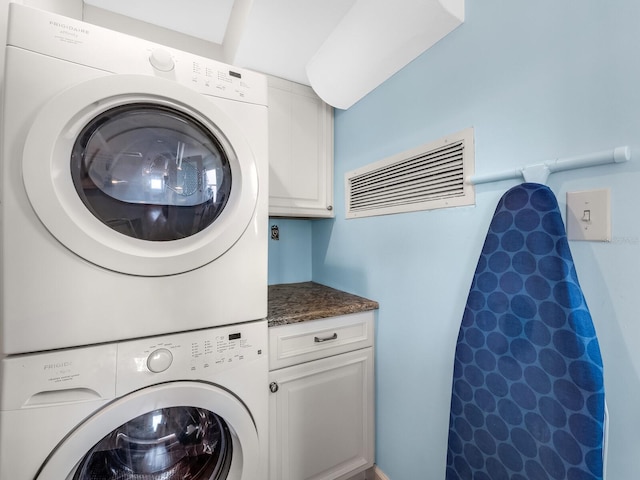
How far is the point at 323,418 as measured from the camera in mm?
1176

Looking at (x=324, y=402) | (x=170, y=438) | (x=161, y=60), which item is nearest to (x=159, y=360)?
(x=170, y=438)

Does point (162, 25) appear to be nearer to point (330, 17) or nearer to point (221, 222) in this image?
point (330, 17)

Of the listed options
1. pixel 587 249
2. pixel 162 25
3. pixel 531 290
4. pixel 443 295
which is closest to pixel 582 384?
pixel 531 290

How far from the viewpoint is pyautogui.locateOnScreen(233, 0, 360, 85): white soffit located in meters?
1.05

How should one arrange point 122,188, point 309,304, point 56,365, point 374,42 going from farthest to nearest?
point 309,304
point 374,42
point 122,188
point 56,365

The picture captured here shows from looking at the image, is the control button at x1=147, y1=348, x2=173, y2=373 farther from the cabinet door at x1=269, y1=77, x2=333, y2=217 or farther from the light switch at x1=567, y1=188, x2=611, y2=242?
the light switch at x1=567, y1=188, x2=611, y2=242

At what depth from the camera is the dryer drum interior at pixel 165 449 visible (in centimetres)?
79

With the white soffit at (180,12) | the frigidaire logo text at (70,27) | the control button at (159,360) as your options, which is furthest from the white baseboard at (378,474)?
the white soffit at (180,12)

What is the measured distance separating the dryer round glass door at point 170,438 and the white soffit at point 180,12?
1631 mm

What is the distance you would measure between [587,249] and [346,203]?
1071 millimetres

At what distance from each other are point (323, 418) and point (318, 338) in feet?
1.19

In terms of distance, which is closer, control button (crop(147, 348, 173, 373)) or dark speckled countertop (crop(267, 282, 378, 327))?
control button (crop(147, 348, 173, 373))

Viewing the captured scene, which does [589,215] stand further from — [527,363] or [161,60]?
[161,60]

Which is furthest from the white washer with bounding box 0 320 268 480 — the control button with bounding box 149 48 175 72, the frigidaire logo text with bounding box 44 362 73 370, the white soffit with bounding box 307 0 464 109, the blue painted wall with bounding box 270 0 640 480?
the white soffit with bounding box 307 0 464 109
